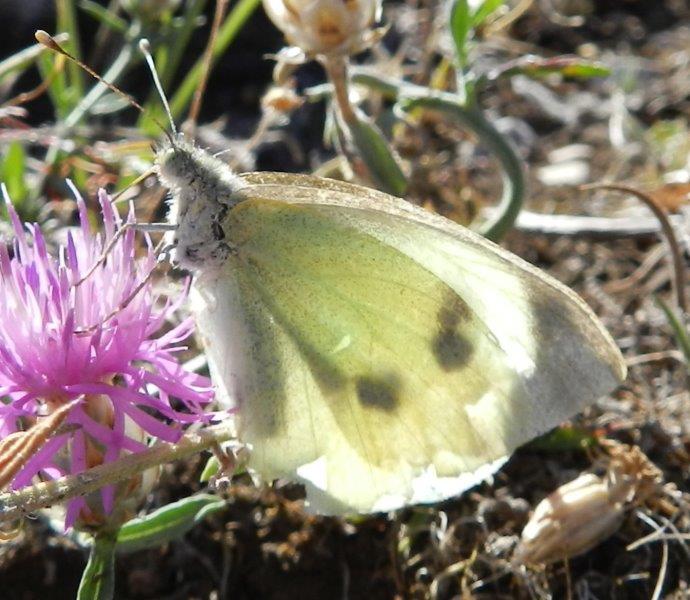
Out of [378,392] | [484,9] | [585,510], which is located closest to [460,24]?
→ [484,9]

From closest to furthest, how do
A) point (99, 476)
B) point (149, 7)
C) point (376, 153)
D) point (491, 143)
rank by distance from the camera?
point (99, 476), point (376, 153), point (491, 143), point (149, 7)

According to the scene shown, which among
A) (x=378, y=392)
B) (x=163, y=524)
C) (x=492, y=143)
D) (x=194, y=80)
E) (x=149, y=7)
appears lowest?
(x=163, y=524)

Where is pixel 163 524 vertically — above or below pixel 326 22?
below

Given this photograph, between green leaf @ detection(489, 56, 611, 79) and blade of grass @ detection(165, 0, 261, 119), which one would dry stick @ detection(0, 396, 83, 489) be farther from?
blade of grass @ detection(165, 0, 261, 119)

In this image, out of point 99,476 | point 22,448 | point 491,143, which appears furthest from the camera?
point 491,143

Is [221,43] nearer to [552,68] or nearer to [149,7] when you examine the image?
[149,7]

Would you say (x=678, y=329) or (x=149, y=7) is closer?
(x=678, y=329)

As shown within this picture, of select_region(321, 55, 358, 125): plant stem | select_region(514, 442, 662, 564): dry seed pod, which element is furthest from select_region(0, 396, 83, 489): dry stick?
select_region(321, 55, 358, 125): plant stem
